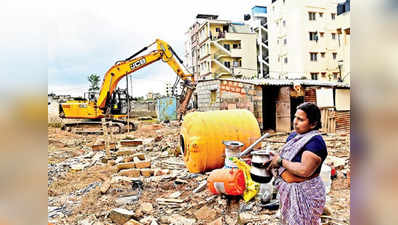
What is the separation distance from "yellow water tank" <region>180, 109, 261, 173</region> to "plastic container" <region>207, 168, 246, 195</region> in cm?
188

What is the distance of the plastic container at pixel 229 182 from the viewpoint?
3.99 meters

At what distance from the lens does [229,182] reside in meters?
4.01

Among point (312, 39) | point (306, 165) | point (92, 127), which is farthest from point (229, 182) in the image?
point (312, 39)

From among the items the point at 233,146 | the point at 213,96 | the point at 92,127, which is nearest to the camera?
the point at 233,146

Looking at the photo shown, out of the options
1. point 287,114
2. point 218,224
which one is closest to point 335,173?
point 218,224

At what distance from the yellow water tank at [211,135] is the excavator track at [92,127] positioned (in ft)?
30.9

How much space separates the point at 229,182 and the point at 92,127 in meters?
13.9

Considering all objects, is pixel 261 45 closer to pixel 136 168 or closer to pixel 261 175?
pixel 136 168

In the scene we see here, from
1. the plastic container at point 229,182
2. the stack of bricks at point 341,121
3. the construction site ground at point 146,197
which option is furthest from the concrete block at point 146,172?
the stack of bricks at point 341,121

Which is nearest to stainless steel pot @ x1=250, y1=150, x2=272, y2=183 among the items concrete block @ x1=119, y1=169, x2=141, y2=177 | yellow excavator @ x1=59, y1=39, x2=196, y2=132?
concrete block @ x1=119, y1=169, x2=141, y2=177

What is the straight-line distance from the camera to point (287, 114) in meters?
14.5

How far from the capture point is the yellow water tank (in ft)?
19.9
